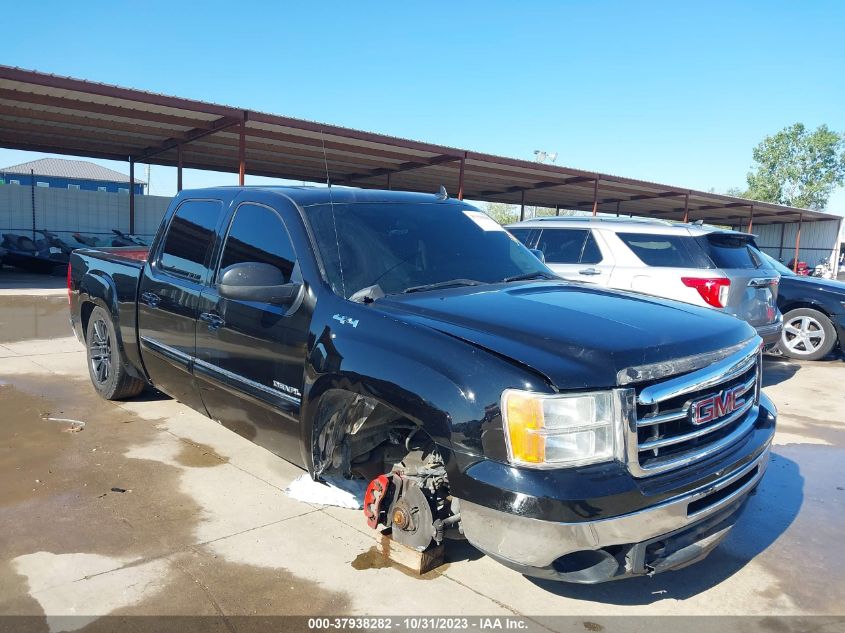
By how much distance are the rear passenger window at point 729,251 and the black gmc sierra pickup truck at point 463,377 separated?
3.39m

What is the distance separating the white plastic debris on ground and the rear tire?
7.43 feet

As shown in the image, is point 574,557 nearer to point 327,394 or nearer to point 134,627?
point 327,394

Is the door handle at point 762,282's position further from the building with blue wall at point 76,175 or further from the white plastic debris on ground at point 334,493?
the building with blue wall at point 76,175

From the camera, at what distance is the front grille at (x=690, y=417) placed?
2477 mm

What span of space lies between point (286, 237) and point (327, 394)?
0.99m

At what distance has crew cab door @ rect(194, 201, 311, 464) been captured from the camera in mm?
3367

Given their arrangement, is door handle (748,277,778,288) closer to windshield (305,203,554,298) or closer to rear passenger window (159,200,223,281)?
windshield (305,203,554,298)

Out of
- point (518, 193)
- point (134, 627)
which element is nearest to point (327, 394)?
point (134, 627)

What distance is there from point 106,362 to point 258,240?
2.83m

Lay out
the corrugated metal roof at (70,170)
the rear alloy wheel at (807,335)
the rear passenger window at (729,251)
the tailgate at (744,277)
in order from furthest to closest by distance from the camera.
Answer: the corrugated metal roof at (70,170), the rear alloy wheel at (807,335), the rear passenger window at (729,251), the tailgate at (744,277)

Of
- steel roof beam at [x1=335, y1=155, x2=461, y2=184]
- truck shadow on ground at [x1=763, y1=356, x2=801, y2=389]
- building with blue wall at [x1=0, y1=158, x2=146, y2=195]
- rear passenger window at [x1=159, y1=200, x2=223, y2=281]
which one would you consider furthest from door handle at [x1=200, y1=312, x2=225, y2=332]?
building with blue wall at [x1=0, y1=158, x2=146, y2=195]

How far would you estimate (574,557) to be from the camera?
2498 mm

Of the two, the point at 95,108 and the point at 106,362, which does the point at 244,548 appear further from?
the point at 95,108

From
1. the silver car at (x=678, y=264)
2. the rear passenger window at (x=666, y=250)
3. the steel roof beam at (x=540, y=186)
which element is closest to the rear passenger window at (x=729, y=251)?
the silver car at (x=678, y=264)
